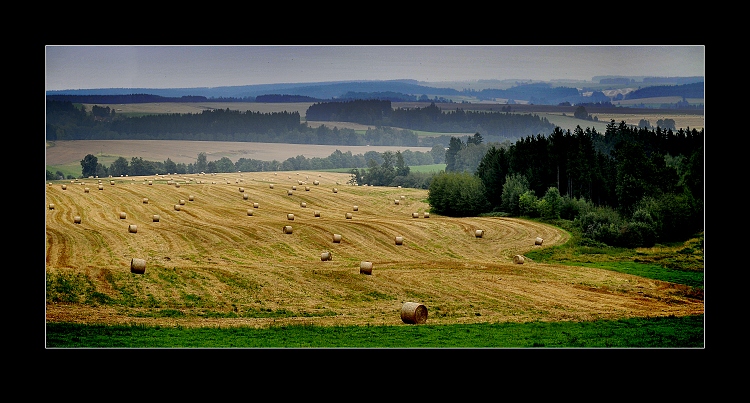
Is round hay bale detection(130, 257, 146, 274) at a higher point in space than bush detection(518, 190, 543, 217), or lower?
lower

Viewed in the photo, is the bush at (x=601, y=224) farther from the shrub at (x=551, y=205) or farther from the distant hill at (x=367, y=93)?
the distant hill at (x=367, y=93)

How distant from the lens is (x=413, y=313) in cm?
1561

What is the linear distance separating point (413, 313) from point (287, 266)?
3.02 metres

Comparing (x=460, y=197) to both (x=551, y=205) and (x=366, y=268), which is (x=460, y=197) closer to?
(x=551, y=205)

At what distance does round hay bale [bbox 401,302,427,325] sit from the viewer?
1564 cm

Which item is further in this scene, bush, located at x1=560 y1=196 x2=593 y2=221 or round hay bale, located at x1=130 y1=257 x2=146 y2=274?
bush, located at x1=560 y1=196 x2=593 y2=221

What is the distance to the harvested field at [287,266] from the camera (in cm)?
1588

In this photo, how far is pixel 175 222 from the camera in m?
17.6

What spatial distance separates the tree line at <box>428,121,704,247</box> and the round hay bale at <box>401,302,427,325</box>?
365cm

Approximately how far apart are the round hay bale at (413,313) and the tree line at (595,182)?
A: 12.0 ft

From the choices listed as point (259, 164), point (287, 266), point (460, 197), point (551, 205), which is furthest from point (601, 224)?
point (259, 164)

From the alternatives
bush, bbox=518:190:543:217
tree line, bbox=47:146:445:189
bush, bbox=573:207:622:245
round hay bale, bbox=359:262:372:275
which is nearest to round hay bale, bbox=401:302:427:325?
round hay bale, bbox=359:262:372:275

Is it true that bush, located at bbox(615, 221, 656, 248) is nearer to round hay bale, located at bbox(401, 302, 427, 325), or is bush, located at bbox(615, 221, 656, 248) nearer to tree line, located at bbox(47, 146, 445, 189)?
tree line, located at bbox(47, 146, 445, 189)
